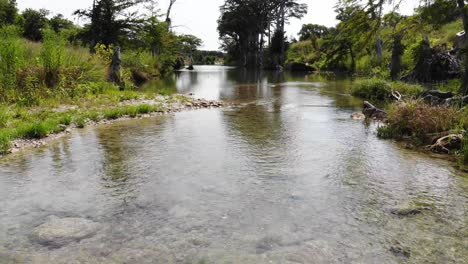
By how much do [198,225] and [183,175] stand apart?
7.06ft

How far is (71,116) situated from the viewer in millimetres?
11680

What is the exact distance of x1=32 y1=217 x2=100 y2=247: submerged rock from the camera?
188 inches

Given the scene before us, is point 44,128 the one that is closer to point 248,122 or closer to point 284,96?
point 248,122

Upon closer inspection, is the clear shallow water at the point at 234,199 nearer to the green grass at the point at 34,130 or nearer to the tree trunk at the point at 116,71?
the green grass at the point at 34,130

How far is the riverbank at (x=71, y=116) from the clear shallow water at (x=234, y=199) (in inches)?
24.9

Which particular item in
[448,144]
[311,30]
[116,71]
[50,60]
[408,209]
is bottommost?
[408,209]

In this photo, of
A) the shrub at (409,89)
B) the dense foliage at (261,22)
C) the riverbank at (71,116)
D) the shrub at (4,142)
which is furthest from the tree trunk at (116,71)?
the dense foliage at (261,22)

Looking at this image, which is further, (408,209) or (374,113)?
(374,113)

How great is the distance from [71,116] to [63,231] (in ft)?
24.2

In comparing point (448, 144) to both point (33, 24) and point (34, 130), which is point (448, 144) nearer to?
point (34, 130)

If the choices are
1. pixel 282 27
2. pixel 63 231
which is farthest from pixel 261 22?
pixel 63 231

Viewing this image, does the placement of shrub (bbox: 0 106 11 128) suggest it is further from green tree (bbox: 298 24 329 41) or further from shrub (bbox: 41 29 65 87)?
green tree (bbox: 298 24 329 41)

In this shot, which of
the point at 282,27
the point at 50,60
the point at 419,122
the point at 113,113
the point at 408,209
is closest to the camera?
the point at 408,209

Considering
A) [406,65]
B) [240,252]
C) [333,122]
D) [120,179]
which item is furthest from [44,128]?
[406,65]
